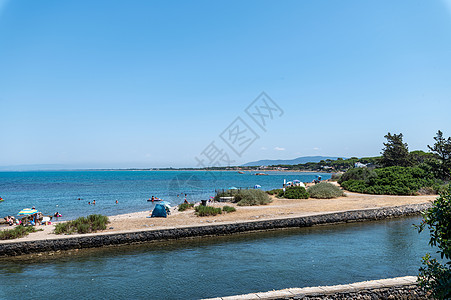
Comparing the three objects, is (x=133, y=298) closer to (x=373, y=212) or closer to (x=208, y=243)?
(x=208, y=243)

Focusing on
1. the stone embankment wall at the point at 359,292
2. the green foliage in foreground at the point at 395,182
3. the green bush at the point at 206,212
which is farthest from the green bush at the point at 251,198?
the stone embankment wall at the point at 359,292

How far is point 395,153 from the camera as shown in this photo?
47281 millimetres

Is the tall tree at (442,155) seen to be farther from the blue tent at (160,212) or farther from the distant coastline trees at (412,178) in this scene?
the blue tent at (160,212)

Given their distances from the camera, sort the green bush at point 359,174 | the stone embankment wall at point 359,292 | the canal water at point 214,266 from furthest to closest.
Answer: the green bush at point 359,174, the canal water at point 214,266, the stone embankment wall at point 359,292

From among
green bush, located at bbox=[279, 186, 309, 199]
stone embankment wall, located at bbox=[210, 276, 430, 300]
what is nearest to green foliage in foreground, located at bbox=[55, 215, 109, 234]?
stone embankment wall, located at bbox=[210, 276, 430, 300]

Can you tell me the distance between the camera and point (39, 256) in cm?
1477

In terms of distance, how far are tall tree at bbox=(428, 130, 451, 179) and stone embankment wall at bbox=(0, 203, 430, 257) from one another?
16.9m

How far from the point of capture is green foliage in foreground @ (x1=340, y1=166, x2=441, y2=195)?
109 ft

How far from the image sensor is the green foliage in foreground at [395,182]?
33.1m

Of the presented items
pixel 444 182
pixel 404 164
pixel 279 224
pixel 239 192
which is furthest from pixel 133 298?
pixel 404 164

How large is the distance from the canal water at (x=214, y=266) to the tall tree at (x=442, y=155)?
23238mm

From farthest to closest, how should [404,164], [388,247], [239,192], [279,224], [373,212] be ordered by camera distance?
[404,164] → [239,192] → [373,212] → [279,224] → [388,247]

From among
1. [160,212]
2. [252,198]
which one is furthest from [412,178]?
[160,212]

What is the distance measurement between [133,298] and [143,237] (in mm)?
7071
